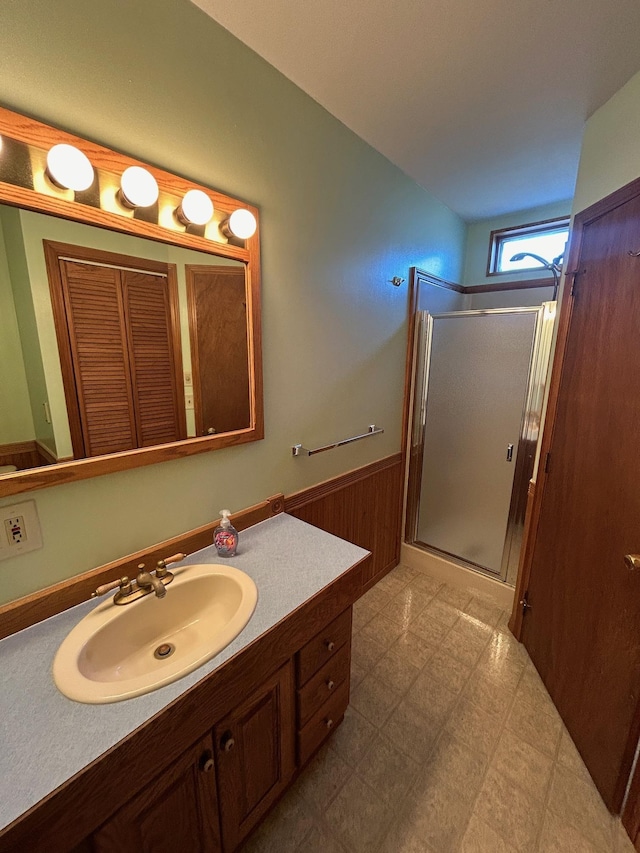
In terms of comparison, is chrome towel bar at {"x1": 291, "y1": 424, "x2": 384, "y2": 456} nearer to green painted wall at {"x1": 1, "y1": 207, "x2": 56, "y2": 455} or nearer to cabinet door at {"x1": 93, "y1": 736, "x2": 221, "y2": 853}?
green painted wall at {"x1": 1, "y1": 207, "x2": 56, "y2": 455}

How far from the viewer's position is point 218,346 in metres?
1.26

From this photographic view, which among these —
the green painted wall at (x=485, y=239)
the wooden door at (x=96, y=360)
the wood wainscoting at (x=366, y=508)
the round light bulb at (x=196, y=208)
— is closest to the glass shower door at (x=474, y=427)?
the wood wainscoting at (x=366, y=508)

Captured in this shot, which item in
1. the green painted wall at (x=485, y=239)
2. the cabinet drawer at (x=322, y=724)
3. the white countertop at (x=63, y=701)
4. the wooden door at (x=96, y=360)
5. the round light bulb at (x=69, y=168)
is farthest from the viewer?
the green painted wall at (x=485, y=239)

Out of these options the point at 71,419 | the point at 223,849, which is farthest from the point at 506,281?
the point at 223,849

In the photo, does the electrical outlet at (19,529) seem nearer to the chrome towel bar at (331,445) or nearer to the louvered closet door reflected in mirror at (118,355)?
the louvered closet door reflected in mirror at (118,355)

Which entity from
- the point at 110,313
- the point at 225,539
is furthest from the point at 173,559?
the point at 110,313

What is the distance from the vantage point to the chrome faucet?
994 millimetres

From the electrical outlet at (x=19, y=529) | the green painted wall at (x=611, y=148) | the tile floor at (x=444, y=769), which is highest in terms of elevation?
the green painted wall at (x=611, y=148)

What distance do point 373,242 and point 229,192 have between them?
88 centimetres

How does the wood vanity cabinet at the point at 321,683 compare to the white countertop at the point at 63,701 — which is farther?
the wood vanity cabinet at the point at 321,683

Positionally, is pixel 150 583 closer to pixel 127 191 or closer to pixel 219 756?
pixel 219 756

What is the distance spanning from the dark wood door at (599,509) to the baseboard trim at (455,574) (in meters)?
0.51

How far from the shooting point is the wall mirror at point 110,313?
0.85m

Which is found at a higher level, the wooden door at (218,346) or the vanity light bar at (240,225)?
the vanity light bar at (240,225)
